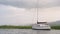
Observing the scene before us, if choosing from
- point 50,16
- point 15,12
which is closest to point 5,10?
point 15,12

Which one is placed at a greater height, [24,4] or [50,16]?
[24,4]

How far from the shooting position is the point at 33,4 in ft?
15.7

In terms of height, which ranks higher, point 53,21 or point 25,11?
point 25,11

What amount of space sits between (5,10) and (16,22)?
542 mm

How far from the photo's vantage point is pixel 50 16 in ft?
15.9

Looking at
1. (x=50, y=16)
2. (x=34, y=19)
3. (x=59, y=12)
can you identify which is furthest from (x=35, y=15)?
(x=59, y=12)

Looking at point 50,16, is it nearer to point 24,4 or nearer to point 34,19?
point 34,19

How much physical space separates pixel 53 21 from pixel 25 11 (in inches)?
38.7

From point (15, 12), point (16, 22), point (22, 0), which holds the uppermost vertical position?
point (22, 0)

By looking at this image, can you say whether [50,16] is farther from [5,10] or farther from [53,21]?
[5,10]

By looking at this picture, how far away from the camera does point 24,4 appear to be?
484 centimetres

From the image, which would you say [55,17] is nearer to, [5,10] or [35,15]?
[35,15]

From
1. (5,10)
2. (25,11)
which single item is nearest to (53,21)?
(25,11)

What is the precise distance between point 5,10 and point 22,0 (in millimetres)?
657
